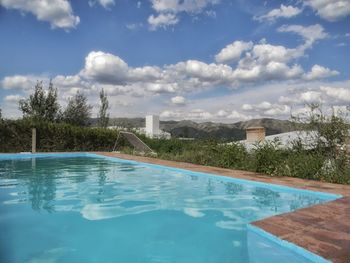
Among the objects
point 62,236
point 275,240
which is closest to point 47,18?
point 62,236

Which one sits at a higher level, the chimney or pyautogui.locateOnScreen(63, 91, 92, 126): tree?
pyautogui.locateOnScreen(63, 91, 92, 126): tree

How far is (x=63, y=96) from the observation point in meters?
26.2

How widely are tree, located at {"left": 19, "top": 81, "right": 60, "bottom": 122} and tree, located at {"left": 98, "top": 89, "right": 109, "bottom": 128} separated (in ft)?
15.7

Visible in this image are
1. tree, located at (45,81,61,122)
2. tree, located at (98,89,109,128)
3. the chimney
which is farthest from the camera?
tree, located at (98,89,109,128)

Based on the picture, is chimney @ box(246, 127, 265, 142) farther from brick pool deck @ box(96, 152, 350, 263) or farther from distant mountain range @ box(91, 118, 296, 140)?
brick pool deck @ box(96, 152, 350, 263)

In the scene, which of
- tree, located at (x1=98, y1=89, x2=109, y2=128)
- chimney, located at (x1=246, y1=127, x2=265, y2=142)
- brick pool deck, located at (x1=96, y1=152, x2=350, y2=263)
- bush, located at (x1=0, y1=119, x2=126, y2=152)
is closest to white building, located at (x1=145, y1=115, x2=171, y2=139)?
bush, located at (x1=0, y1=119, x2=126, y2=152)

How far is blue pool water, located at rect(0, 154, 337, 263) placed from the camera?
3539 mm

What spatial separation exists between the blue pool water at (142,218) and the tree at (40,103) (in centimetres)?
1602

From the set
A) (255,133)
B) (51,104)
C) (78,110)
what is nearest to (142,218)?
(255,133)

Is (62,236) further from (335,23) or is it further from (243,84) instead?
(243,84)

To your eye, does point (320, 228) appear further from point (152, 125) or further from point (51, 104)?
point (51, 104)

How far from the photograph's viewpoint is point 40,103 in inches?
950

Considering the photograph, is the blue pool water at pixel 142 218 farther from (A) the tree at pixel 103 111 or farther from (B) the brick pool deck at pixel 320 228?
(A) the tree at pixel 103 111

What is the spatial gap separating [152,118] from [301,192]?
1661 centimetres
